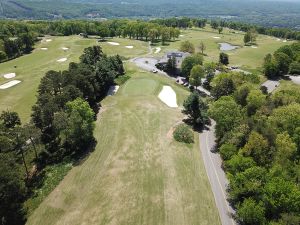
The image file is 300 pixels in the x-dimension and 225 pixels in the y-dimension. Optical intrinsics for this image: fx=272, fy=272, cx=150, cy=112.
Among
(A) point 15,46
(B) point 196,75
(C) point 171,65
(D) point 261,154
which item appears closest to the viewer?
(D) point 261,154

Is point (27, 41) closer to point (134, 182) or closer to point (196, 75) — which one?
point (196, 75)

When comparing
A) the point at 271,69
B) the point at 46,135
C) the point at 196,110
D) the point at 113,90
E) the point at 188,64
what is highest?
the point at 188,64

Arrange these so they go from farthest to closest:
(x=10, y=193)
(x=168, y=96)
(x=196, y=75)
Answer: (x=196, y=75) → (x=168, y=96) → (x=10, y=193)

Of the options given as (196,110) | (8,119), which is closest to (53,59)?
(8,119)

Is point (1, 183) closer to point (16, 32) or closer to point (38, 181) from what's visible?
point (38, 181)

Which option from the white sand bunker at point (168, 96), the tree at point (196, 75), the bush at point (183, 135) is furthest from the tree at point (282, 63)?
the bush at point (183, 135)

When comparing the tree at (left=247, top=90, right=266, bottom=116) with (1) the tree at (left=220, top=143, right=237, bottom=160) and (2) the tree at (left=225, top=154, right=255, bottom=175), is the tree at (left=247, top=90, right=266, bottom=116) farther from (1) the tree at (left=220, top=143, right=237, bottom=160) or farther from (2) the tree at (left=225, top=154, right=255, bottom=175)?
(2) the tree at (left=225, top=154, right=255, bottom=175)

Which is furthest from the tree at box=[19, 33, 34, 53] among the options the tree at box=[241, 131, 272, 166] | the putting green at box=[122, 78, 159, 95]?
the tree at box=[241, 131, 272, 166]
